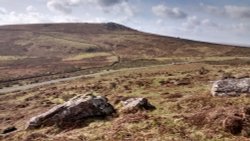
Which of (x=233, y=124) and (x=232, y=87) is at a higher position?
(x=232, y=87)

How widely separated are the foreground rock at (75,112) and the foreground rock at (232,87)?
9027mm

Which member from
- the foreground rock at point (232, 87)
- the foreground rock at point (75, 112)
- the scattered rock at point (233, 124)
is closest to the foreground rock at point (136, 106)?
the foreground rock at point (75, 112)

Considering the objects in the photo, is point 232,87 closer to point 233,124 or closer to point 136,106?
point 136,106

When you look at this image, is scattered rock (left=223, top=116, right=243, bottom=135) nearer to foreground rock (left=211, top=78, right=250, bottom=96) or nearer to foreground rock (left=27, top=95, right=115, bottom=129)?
foreground rock (left=211, top=78, right=250, bottom=96)

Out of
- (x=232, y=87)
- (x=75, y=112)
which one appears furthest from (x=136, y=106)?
(x=232, y=87)

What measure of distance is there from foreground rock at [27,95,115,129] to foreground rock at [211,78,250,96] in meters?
9.03

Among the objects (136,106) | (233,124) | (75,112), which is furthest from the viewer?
(136,106)

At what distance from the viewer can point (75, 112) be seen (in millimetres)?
27891

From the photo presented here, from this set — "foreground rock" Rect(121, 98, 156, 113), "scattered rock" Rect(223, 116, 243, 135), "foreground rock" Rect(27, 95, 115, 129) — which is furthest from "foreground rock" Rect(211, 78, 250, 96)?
"foreground rock" Rect(27, 95, 115, 129)

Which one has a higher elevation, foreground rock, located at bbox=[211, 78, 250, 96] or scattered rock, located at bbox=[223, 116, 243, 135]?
foreground rock, located at bbox=[211, 78, 250, 96]

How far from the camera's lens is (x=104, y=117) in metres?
28.1

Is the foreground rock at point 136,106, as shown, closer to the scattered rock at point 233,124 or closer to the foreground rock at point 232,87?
the foreground rock at point 232,87

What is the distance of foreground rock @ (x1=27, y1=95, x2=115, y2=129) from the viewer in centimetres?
2783

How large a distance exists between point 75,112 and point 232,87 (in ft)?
41.5
